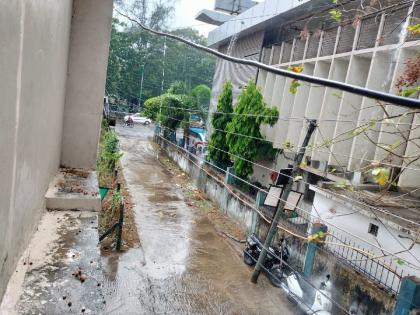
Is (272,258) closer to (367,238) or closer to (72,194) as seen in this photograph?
(367,238)

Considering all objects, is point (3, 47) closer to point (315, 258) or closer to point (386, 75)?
point (315, 258)

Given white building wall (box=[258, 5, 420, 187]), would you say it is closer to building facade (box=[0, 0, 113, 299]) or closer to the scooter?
the scooter

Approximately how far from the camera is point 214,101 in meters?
18.1

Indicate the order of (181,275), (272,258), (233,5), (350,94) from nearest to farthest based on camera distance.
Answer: (181,275) < (272,258) < (350,94) < (233,5)

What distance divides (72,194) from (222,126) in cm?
1115

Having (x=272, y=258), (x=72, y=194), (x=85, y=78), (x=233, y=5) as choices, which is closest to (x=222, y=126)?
(x=272, y=258)

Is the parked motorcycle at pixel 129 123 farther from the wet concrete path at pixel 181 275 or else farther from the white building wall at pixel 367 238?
the white building wall at pixel 367 238

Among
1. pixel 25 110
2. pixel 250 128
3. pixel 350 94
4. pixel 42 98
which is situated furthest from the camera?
pixel 250 128

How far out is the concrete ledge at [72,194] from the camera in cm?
269

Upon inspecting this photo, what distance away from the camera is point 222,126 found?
13.7 m

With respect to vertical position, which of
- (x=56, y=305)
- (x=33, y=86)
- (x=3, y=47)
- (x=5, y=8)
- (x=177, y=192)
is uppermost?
(x=5, y=8)

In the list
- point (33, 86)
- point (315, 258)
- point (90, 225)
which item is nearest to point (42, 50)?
point (33, 86)

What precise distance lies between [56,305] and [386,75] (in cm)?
790

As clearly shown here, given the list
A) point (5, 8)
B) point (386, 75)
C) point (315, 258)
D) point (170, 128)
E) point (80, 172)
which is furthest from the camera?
point (170, 128)
